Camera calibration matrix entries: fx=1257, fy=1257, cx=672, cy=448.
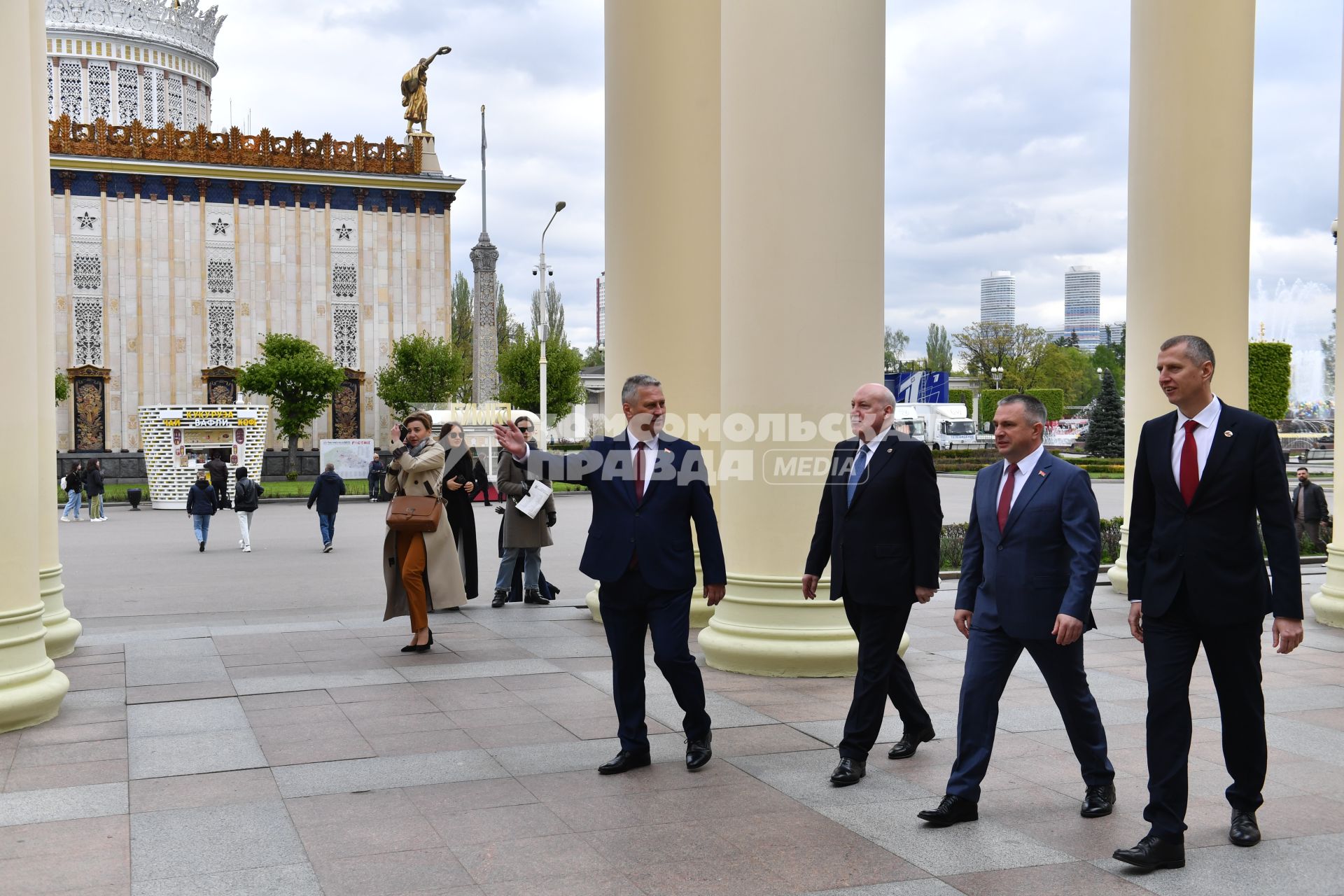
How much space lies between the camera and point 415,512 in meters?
10.1

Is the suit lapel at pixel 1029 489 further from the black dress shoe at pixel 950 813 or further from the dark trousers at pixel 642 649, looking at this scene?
the dark trousers at pixel 642 649

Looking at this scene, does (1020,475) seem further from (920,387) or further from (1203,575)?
(920,387)

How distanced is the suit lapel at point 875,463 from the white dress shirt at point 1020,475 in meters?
0.75

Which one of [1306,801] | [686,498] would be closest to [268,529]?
[686,498]

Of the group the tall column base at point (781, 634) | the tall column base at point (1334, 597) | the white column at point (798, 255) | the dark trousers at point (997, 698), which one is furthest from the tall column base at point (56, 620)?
the tall column base at point (1334, 597)

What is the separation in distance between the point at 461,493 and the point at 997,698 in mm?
8341

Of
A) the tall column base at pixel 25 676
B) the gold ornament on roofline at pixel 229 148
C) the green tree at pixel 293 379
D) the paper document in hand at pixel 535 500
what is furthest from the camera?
the gold ornament on roofline at pixel 229 148

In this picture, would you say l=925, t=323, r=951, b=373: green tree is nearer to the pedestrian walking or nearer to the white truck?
the white truck

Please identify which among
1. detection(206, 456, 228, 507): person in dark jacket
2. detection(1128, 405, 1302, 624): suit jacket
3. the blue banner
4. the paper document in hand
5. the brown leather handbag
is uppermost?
the blue banner

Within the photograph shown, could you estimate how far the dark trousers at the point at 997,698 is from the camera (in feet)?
17.3

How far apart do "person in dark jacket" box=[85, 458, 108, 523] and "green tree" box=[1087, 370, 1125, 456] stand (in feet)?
149

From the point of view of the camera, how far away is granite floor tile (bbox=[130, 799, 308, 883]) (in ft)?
15.7

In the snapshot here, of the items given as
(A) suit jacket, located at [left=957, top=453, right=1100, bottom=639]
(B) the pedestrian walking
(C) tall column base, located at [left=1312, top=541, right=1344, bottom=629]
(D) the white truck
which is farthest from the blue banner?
(A) suit jacket, located at [left=957, top=453, right=1100, bottom=639]

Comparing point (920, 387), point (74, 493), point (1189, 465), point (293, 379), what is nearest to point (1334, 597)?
point (1189, 465)
